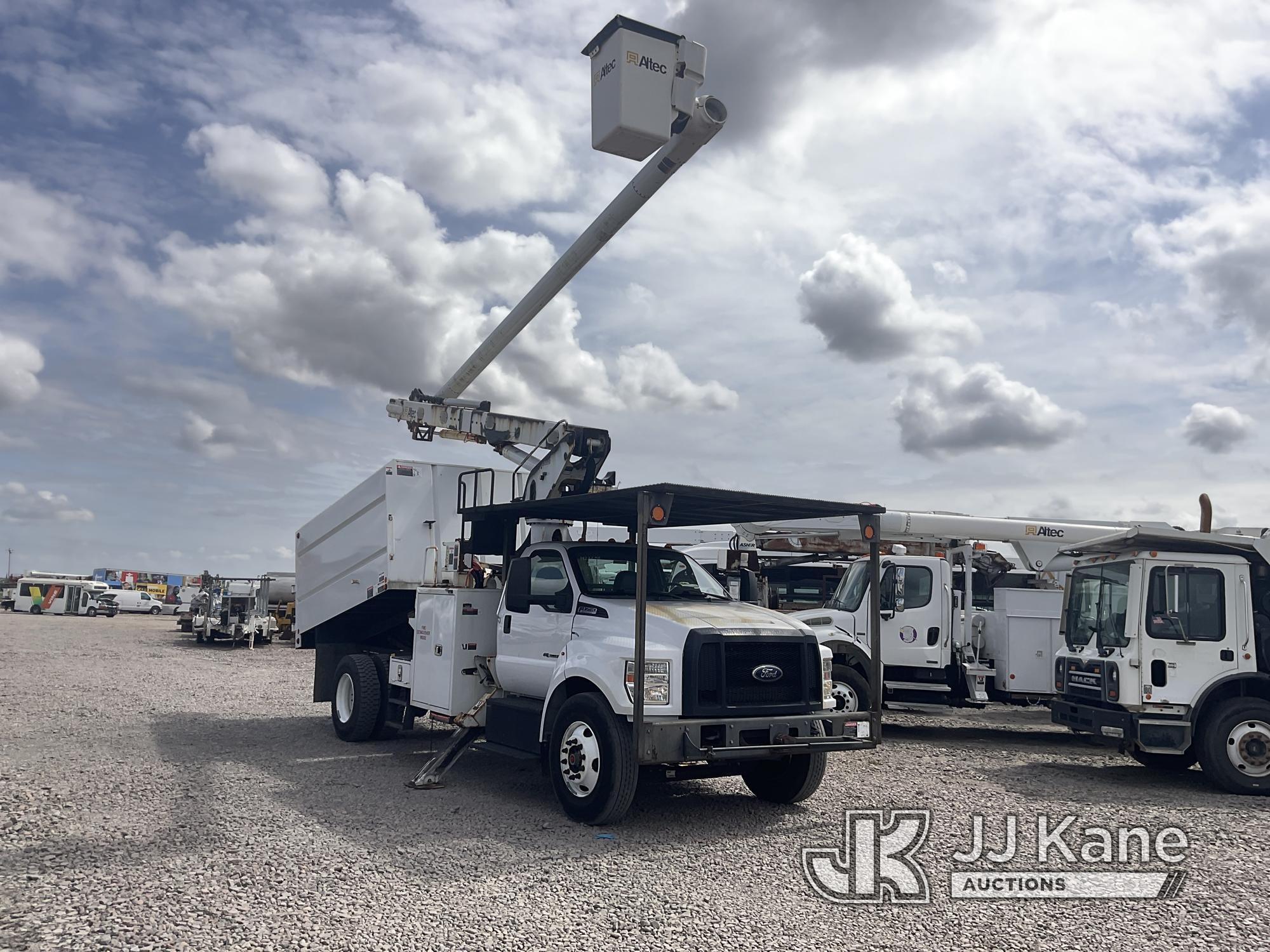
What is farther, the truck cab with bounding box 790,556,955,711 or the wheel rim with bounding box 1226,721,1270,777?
the truck cab with bounding box 790,556,955,711

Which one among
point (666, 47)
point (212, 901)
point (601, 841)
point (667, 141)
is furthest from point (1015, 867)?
point (666, 47)

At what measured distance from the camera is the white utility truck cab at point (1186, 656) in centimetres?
970

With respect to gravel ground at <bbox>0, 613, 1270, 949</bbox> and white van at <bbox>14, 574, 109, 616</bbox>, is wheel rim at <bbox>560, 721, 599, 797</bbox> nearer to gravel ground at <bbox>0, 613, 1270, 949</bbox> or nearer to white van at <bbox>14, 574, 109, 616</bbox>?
gravel ground at <bbox>0, 613, 1270, 949</bbox>

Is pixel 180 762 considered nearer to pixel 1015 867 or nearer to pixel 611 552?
pixel 611 552

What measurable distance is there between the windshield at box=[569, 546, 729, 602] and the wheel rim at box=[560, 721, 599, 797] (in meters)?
1.25

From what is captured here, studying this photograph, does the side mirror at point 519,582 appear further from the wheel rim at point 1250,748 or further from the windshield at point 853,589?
the wheel rim at point 1250,748

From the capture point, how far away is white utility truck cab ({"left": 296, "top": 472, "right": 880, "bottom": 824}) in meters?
7.45

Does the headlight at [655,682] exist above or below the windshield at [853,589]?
below

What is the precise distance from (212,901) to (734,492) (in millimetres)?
4513

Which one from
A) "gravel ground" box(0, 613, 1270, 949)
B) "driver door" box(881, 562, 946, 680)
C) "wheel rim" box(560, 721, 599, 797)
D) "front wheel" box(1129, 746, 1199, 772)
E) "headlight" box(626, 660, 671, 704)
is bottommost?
"gravel ground" box(0, 613, 1270, 949)

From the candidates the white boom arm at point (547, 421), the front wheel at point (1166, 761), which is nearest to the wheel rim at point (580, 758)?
the white boom arm at point (547, 421)

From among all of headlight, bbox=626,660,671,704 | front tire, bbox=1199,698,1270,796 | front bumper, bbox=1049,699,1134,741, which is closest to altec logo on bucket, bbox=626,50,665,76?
headlight, bbox=626,660,671,704

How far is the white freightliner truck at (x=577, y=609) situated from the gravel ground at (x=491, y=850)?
58 cm

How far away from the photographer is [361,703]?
1148cm
